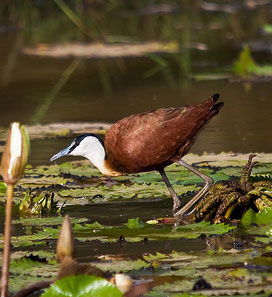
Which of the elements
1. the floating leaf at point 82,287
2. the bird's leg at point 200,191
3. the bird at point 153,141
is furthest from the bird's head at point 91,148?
the floating leaf at point 82,287

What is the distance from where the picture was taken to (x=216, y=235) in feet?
17.0

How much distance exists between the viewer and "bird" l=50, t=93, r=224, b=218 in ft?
20.2

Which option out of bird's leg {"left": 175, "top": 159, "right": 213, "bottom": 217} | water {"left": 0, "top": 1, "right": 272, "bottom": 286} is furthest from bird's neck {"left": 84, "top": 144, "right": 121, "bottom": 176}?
bird's leg {"left": 175, "top": 159, "right": 213, "bottom": 217}

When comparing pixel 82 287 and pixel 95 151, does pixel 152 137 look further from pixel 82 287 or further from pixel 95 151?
pixel 82 287

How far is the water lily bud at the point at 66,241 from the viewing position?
3238mm

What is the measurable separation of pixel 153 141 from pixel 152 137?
26 mm

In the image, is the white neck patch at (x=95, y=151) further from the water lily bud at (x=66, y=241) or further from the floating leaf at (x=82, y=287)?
the water lily bud at (x=66, y=241)

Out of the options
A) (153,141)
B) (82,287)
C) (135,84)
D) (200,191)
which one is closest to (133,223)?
(153,141)

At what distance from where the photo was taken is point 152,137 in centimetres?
616

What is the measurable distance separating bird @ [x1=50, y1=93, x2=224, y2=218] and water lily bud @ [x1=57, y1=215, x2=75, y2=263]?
2795mm

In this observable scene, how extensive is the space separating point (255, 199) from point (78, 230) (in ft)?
3.33

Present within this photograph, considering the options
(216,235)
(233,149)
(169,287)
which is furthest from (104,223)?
Answer: (233,149)

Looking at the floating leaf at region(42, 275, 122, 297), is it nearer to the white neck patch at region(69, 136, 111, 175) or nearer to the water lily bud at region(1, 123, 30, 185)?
the water lily bud at region(1, 123, 30, 185)

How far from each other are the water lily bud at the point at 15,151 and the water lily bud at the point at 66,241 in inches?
9.4
